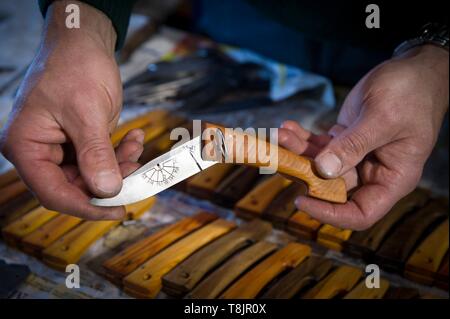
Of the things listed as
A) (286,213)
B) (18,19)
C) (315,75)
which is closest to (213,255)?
(286,213)

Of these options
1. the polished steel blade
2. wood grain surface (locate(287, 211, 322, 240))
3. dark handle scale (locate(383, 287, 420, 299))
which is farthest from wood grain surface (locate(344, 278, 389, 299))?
the polished steel blade

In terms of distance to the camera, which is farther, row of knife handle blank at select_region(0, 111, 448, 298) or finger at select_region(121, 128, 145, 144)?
row of knife handle blank at select_region(0, 111, 448, 298)

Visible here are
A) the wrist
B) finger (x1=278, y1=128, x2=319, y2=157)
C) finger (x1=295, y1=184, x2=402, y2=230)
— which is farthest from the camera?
finger (x1=278, y1=128, x2=319, y2=157)

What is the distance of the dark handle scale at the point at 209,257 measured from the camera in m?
1.54

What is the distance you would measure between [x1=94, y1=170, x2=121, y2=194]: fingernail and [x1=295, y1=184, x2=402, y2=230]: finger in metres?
0.51

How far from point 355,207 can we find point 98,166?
2.29ft

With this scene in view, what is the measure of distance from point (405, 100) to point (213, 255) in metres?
0.68

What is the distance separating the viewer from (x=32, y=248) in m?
1.65

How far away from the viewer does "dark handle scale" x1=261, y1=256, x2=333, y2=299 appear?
1524mm

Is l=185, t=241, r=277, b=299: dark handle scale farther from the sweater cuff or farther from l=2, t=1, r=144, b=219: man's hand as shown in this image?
the sweater cuff

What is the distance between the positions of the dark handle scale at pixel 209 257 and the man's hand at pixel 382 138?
0.31 meters

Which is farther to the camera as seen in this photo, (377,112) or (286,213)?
(286,213)

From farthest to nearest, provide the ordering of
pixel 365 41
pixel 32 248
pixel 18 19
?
pixel 18 19 < pixel 365 41 < pixel 32 248

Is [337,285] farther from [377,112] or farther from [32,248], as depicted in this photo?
[32,248]
